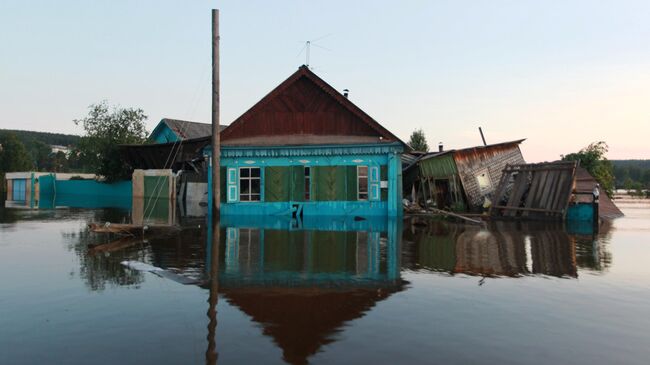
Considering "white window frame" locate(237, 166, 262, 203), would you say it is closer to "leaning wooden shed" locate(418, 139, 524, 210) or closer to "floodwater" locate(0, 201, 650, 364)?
"leaning wooden shed" locate(418, 139, 524, 210)

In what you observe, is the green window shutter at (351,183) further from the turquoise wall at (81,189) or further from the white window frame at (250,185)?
the turquoise wall at (81,189)

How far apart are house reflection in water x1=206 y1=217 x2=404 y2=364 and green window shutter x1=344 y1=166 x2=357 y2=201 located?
5.81 meters

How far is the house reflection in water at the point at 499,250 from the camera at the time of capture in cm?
923

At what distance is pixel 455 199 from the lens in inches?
945

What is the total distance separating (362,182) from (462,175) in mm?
5762

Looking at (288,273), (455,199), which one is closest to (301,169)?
(455,199)

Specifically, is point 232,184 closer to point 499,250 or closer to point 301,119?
point 301,119

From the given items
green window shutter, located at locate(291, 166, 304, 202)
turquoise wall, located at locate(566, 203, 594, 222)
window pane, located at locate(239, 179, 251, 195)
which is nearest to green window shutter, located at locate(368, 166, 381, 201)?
green window shutter, located at locate(291, 166, 304, 202)

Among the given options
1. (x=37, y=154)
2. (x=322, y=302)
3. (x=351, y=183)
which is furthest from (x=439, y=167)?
(x=37, y=154)

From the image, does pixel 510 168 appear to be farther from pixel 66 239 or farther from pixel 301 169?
pixel 66 239

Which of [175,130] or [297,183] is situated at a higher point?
[175,130]

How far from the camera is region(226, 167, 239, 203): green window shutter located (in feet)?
71.3

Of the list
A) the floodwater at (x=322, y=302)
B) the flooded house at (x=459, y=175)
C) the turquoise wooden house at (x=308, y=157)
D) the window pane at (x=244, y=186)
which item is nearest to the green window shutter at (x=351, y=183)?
the turquoise wooden house at (x=308, y=157)

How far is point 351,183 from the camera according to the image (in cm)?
2102
